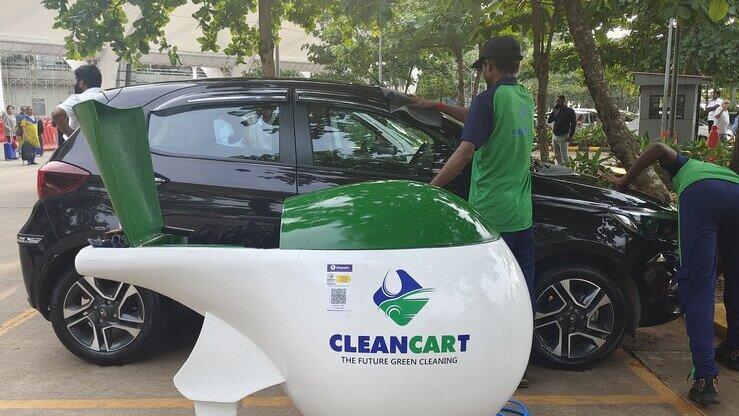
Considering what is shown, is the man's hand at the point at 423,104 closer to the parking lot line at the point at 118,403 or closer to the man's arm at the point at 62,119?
the parking lot line at the point at 118,403

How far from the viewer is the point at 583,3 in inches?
303

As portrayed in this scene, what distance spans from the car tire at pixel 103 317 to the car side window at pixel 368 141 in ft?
4.75

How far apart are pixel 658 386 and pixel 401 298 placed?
2645 mm

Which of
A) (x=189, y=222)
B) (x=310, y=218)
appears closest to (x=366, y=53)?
(x=189, y=222)

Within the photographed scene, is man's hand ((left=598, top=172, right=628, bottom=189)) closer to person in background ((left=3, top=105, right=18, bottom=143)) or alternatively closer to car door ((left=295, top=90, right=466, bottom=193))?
car door ((left=295, top=90, right=466, bottom=193))

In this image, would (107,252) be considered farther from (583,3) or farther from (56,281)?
(583,3)

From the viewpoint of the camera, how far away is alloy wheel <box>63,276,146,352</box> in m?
4.13

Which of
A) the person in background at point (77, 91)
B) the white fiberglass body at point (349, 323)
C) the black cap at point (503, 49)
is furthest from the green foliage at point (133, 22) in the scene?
the white fiberglass body at point (349, 323)

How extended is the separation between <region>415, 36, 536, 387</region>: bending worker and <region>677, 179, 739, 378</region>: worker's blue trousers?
867mm

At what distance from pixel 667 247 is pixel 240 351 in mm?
2943

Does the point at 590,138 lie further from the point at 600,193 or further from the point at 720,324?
the point at 600,193

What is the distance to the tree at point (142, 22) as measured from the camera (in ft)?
27.7

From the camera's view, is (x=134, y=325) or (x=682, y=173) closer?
(x=682, y=173)

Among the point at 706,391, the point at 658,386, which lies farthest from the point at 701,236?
the point at 658,386
